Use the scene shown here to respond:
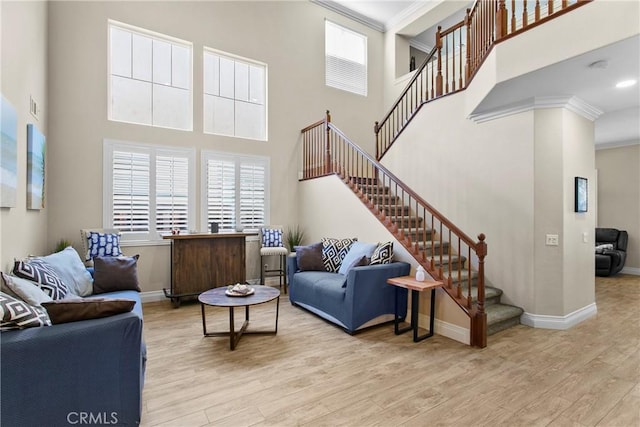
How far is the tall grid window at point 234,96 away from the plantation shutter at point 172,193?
831 millimetres

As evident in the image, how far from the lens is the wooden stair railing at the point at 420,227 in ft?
11.0

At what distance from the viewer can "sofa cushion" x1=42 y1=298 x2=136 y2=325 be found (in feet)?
5.82

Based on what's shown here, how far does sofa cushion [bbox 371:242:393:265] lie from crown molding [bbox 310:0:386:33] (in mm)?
5587

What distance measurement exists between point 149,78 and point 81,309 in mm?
4466

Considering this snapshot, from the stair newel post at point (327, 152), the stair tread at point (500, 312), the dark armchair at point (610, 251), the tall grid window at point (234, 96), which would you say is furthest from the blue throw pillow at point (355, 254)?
the dark armchair at point (610, 251)

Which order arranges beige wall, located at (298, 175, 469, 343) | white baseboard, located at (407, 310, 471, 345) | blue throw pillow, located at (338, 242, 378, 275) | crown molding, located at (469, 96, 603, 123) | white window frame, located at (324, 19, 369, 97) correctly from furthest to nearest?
white window frame, located at (324, 19, 369, 97) → blue throw pillow, located at (338, 242, 378, 275) → crown molding, located at (469, 96, 603, 123) → beige wall, located at (298, 175, 469, 343) → white baseboard, located at (407, 310, 471, 345)

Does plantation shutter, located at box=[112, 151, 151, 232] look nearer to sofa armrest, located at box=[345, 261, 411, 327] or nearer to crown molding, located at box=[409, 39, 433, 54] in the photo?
sofa armrest, located at box=[345, 261, 411, 327]

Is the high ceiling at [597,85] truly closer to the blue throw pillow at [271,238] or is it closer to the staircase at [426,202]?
the staircase at [426,202]

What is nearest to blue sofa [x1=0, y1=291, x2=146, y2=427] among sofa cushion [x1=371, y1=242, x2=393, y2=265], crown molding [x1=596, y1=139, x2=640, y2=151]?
sofa cushion [x1=371, y1=242, x2=393, y2=265]

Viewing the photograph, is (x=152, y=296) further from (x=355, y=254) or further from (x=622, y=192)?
(x=622, y=192)

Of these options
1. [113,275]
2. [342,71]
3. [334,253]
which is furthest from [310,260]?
[342,71]

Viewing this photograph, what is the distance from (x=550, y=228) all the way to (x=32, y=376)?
4.82 m

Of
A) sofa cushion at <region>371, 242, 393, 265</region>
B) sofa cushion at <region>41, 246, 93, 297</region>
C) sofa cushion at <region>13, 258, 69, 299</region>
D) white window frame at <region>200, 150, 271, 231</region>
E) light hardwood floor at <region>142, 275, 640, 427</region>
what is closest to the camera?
light hardwood floor at <region>142, 275, 640, 427</region>

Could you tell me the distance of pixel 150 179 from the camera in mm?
4926
